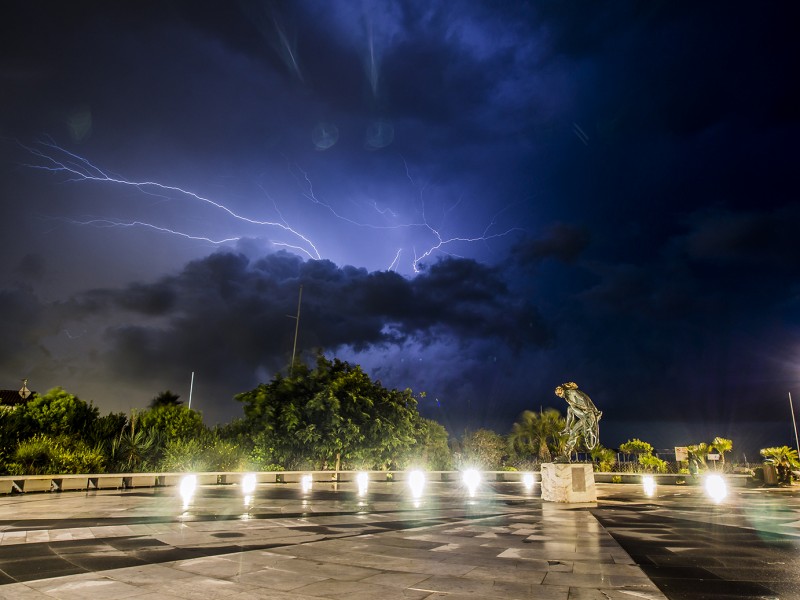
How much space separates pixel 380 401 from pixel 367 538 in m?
22.2

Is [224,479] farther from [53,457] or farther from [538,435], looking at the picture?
[538,435]

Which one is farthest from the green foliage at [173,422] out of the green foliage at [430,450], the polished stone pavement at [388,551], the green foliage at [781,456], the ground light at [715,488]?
the green foliage at [781,456]

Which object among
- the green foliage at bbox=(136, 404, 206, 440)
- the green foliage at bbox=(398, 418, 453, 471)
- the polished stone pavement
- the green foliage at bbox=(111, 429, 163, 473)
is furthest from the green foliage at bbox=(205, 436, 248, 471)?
the polished stone pavement

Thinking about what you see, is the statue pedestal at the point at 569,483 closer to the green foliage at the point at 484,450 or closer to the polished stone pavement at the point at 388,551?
the polished stone pavement at the point at 388,551

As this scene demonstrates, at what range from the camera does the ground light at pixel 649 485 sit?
70.5ft

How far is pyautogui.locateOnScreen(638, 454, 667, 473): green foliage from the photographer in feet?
116

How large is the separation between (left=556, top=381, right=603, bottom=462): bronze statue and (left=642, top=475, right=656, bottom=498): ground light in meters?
5.04

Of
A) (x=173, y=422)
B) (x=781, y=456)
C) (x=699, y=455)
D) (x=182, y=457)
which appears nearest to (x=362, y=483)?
(x=182, y=457)

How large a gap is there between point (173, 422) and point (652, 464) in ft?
104

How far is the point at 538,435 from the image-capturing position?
43656 mm

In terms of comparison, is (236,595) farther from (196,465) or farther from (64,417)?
(64,417)

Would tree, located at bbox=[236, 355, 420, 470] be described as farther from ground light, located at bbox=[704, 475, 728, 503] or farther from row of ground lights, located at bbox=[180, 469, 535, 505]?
ground light, located at bbox=[704, 475, 728, 503]

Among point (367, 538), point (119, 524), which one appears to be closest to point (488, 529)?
point (367, 538)

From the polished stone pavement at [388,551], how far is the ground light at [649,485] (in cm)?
692
